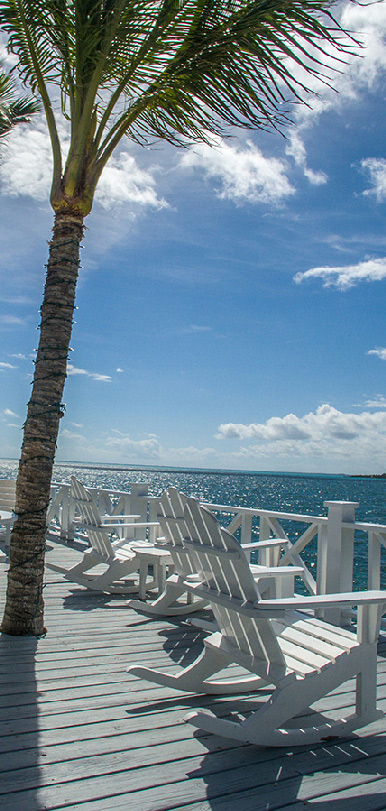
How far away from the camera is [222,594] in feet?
8.91

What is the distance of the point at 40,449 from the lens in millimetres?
3914

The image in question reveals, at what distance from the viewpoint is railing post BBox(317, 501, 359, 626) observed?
181 inches

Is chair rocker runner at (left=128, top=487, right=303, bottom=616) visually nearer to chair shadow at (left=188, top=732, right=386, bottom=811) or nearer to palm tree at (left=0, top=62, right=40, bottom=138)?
chair shadow at (left=188, top=732, right=386, bottom=811)

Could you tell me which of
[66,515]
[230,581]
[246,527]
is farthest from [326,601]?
[66,515]

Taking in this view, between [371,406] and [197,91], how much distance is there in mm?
61569

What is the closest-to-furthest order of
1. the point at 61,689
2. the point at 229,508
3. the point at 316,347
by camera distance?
the point at 61,689, the point at 229,508, the point at 316,347

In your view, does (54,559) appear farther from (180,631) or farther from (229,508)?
(180,631)

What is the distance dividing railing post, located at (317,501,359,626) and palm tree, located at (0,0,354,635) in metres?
2.23

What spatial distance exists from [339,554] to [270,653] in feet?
7.42

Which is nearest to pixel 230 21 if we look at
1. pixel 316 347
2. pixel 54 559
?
pixel 54 559

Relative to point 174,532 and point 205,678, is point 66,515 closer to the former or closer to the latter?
point 174,532

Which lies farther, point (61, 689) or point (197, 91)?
point (197, 91)

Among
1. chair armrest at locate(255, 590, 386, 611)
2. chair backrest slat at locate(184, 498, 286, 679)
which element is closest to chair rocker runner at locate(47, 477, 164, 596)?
chair backrest slat at locate(184, 498, 286, 679)

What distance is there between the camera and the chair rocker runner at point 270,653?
240 cm
